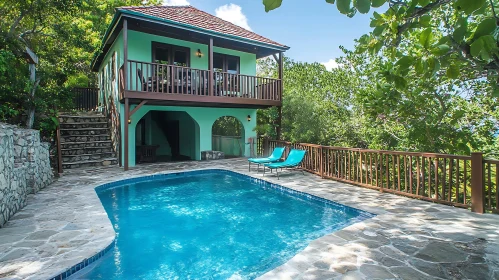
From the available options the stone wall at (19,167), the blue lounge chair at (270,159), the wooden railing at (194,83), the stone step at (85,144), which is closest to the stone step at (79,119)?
the stone step at (85,144)

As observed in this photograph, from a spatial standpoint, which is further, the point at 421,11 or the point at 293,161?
the point at 293,161

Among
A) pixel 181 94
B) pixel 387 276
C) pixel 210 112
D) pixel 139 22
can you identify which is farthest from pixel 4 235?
pixel 210 112

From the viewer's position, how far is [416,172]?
8180mm

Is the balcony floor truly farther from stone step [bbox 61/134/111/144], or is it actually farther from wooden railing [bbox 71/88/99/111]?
wooden railing [bbox 71/88/99/111]

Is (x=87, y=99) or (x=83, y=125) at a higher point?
(x=87, y=99)

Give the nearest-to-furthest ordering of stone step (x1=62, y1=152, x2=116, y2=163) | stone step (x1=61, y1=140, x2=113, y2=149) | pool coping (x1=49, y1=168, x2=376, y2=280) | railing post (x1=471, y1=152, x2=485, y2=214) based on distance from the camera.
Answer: pool coping (x1=49, y1=168, x2=376, y2=280) → railing post (x1=471, y1=152, x2=485, y2=214) → stone step (x1=62, y1=152, x2=116, y2=163) → stone step (x1=61, y1=140, x2=113, y2=149)

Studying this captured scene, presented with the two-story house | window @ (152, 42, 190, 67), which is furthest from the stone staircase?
window @ (152, 42, 190, 67)

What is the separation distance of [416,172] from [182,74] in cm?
866

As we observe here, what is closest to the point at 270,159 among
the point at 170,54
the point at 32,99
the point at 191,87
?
the point at 191,87

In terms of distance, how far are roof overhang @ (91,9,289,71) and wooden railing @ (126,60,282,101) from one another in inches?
56.1

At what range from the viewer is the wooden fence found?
505 centimetres

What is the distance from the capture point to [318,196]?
6426 millimetres

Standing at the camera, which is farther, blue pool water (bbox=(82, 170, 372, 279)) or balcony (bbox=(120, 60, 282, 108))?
balcony (bbox=(120, 60, 282, 108))

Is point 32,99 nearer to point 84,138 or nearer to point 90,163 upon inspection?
point 90,163
